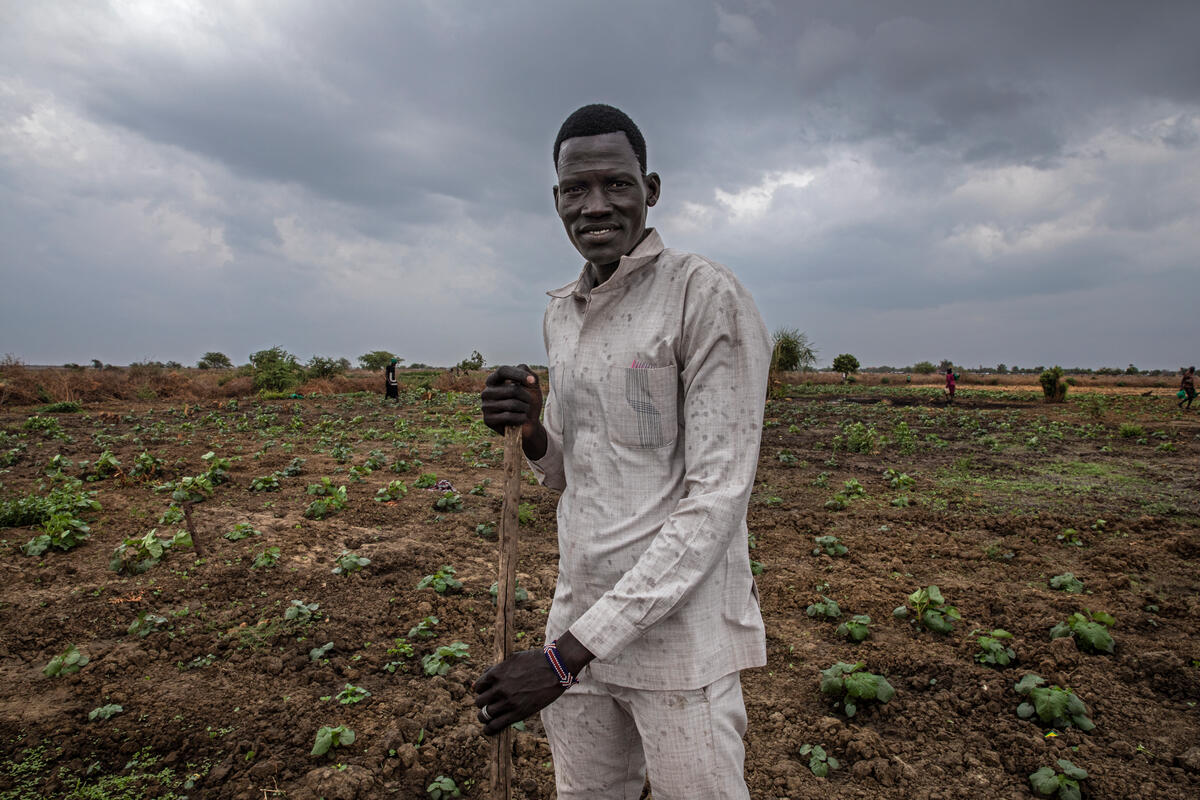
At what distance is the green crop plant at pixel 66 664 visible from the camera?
11.5 ft

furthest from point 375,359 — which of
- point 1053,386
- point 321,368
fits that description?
point 1053,386

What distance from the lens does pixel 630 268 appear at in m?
1.50

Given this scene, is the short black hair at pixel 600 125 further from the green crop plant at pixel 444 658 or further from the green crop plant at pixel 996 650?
the green crop plant at pixel 996 650

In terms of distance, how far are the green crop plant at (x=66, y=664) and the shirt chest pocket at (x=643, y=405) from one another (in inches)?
159

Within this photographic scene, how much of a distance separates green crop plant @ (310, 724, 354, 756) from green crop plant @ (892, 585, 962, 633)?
357 cm

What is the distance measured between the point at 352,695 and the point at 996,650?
3.75 m

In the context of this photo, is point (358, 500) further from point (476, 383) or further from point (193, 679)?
point (476, 383)

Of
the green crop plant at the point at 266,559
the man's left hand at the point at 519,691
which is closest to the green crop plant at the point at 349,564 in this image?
the green crop plant at the point at 266,559

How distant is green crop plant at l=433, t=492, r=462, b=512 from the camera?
703 centimetres

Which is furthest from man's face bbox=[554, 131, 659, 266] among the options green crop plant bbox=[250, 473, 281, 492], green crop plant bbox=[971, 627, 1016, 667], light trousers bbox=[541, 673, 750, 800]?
green crop plant bbox=[250, 473, 281, 492]

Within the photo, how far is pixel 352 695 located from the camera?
3.32 metres

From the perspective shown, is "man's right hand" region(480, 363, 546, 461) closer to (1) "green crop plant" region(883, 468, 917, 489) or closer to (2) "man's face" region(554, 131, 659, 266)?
(2) "man's face" region(554, 131, 659, 266)

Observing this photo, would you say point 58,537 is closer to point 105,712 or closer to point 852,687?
point 105,712

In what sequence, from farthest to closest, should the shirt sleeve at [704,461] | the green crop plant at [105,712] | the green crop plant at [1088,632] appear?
the green crop plant at [1088,632], the green crop plant at [105,712], the shirt sleeve at [704,461]
